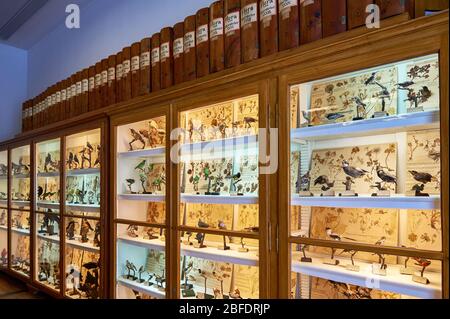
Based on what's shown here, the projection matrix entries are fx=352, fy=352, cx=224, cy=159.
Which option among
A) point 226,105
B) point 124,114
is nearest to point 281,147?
point 226,105

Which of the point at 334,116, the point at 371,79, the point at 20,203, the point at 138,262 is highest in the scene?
the point at 371,79

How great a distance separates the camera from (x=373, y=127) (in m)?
1.35

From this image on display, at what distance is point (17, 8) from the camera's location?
3520 millimetres

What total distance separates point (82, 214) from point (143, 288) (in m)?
0.96

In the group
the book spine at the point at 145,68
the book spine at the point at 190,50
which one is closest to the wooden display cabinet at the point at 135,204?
the book spine at the point at 145,68

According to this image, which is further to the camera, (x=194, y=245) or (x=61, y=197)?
(x=61, y=197)

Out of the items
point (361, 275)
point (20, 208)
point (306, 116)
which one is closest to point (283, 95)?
point (306, 116)

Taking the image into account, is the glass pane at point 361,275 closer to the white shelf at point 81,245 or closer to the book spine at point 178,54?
the book spine at point 178,54

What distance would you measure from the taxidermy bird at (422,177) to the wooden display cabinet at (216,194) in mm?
650

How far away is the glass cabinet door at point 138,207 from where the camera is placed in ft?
7.36

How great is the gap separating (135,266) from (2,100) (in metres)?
3.25

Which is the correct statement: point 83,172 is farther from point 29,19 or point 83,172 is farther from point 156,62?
point 29,19

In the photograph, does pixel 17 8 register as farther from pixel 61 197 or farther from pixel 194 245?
pixel 194 245

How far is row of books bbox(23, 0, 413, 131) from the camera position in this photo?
1.40m
